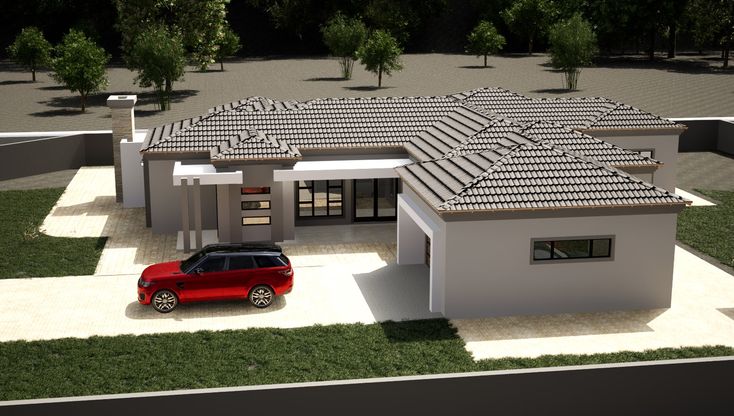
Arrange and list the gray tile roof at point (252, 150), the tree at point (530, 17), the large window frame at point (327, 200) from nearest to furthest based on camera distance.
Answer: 1. the gray tile roof at point (252, 150)
2. the large window frame at point (327, 200)
3. the tree at point (530, 17)

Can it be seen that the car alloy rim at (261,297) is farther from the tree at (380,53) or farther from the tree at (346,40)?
the tree at (346,40)

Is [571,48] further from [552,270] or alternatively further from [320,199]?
[552,270]

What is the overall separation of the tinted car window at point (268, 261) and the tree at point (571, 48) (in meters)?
43.2

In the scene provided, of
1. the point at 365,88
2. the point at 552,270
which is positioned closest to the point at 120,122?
the point at 552,270

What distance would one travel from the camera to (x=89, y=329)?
73.3 ft

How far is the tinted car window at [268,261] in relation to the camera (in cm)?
2392

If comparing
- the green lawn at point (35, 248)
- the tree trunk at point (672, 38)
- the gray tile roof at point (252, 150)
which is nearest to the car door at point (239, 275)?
the green lawn at point (35, 248)

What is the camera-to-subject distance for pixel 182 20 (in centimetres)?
6019

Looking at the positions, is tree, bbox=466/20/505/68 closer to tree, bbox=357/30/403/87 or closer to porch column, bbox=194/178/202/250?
tree, bbox=357/30/403/87

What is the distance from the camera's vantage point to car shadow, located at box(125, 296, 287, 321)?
76.7 feet

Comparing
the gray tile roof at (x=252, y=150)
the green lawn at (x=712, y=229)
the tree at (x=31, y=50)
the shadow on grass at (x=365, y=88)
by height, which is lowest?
the green lawn at (x=712, y=229)

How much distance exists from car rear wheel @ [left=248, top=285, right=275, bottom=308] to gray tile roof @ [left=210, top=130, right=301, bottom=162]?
655cm

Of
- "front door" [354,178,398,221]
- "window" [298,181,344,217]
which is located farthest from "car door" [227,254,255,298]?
"front door" [354,178,398,221]

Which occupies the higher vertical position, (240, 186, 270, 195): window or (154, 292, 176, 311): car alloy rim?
(240, 186, 270, 195): window
